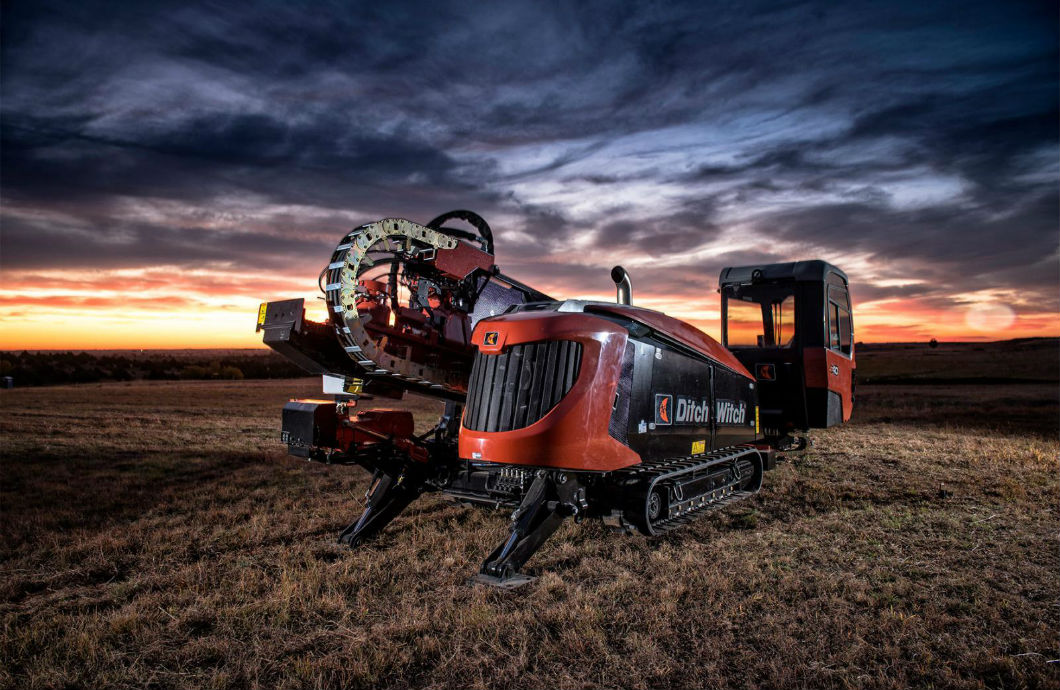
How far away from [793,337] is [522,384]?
5741 millimetres

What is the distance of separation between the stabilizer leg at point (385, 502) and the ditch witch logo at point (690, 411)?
94.6 inches

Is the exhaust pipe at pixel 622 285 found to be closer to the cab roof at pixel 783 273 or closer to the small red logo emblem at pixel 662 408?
the small red logo emblem at pixel 662 408

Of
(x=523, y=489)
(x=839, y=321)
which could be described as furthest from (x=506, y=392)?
(x=839, y=321)

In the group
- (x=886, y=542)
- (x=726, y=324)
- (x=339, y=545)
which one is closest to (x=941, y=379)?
(x=726, y=324)

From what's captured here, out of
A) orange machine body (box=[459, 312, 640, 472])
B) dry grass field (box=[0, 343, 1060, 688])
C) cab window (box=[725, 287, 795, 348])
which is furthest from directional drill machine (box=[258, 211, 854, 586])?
Result: cab window (box=[725, 287, 795, 348])

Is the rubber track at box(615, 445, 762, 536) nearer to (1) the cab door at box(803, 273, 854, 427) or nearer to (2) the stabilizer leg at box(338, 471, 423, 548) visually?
(1) the cab door at box(803, 273, 854, 427)

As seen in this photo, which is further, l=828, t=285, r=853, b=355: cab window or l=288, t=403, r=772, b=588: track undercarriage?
l=828, t=285, r=853, b=355: cab window

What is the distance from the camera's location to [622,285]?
255 inches

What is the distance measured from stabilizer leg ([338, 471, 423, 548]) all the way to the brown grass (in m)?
0.22

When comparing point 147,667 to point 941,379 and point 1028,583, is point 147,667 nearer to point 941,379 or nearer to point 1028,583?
point 1028,583

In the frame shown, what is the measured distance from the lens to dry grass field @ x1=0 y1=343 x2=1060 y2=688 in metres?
3.76

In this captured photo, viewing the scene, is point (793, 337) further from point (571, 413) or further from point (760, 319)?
point (571, 413)

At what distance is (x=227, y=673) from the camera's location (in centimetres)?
365

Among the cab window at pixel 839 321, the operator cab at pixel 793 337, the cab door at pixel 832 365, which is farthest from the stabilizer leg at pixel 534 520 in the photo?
the cab window at pixel 839 321
